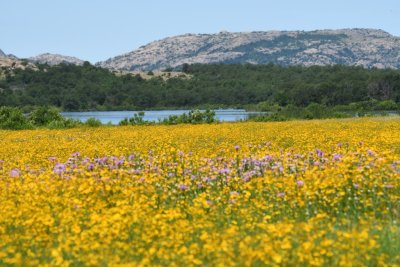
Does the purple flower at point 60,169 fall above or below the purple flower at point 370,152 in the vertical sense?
below

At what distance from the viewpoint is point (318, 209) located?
9938 millimetres

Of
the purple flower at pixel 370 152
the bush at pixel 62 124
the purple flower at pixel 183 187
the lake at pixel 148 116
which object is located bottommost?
the lake at pixel 148 116

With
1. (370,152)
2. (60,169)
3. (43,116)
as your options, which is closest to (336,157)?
(370,152)

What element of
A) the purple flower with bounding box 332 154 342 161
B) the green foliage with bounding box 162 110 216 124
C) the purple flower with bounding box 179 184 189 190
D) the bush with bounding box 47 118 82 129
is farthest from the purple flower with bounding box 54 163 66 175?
the green foliage with bounding box 162 110 216 124

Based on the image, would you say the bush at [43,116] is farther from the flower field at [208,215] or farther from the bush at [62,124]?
the flower field at [208,215]

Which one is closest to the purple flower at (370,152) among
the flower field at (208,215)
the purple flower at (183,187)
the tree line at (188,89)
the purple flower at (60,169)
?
the flower field at (208,215)

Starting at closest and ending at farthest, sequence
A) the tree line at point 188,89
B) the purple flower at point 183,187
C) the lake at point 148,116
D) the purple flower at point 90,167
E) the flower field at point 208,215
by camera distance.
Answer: the flower field at point 208,215 → the purple flower at point 183,187 → the purple flower at point 90,167 → the lake at point 148,116 → the tree line at point 188,89

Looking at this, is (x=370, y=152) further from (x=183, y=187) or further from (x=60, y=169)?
(x=60, y=169)

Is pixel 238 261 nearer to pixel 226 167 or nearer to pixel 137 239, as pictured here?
pixel 137 239

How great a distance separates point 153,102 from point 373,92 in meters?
78.7

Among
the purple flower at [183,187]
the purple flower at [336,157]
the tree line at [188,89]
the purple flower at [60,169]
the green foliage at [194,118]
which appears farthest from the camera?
the tree line at [188,89]

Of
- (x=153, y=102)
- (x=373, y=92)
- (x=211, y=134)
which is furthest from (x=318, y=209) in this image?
(x=153, y=102)

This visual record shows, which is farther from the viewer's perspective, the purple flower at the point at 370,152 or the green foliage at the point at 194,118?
the green foliage at the point at 194,118

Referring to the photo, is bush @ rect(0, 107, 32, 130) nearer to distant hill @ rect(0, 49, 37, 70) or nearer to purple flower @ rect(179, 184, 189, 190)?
purple flower @ rect(179, 184, 189, 190)
